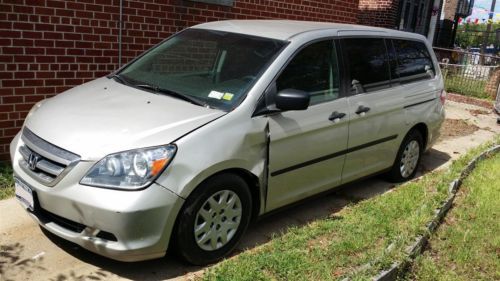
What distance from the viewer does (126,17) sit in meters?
6.26

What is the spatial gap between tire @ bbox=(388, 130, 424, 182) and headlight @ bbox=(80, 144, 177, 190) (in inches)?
133

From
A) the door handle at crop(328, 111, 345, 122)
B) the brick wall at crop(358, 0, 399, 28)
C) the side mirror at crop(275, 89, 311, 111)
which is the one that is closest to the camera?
the side mirror at crop(275, 89, 311, 111)

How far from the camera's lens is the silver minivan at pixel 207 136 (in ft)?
10.7

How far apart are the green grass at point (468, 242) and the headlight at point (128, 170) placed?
2.01 m

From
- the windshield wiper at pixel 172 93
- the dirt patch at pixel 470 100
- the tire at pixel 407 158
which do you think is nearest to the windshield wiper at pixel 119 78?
the windshield wiper at pixel 172 93

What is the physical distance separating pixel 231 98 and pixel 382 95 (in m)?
1.99

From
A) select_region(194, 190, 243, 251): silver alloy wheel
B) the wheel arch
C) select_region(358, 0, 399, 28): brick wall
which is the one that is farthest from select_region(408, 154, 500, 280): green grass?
select_region(358, 0, 399, 28): brick wall

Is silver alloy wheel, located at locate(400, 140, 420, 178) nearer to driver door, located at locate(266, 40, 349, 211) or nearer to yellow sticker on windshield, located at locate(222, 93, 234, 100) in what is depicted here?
driver door, located at locate(266, 40, 349, 211)

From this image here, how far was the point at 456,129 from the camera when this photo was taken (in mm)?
9586

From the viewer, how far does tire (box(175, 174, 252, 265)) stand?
11.3 feet

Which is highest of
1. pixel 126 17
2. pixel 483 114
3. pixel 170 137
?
pixel 126 17

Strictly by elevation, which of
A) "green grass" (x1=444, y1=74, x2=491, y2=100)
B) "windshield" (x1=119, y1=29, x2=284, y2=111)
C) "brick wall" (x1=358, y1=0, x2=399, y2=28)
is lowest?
"green grass" (x1=444, y1=74, x2=491, y2=100)

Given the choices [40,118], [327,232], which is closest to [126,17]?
[40,118]

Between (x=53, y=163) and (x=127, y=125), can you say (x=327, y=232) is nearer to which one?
(x=127, y=125)
